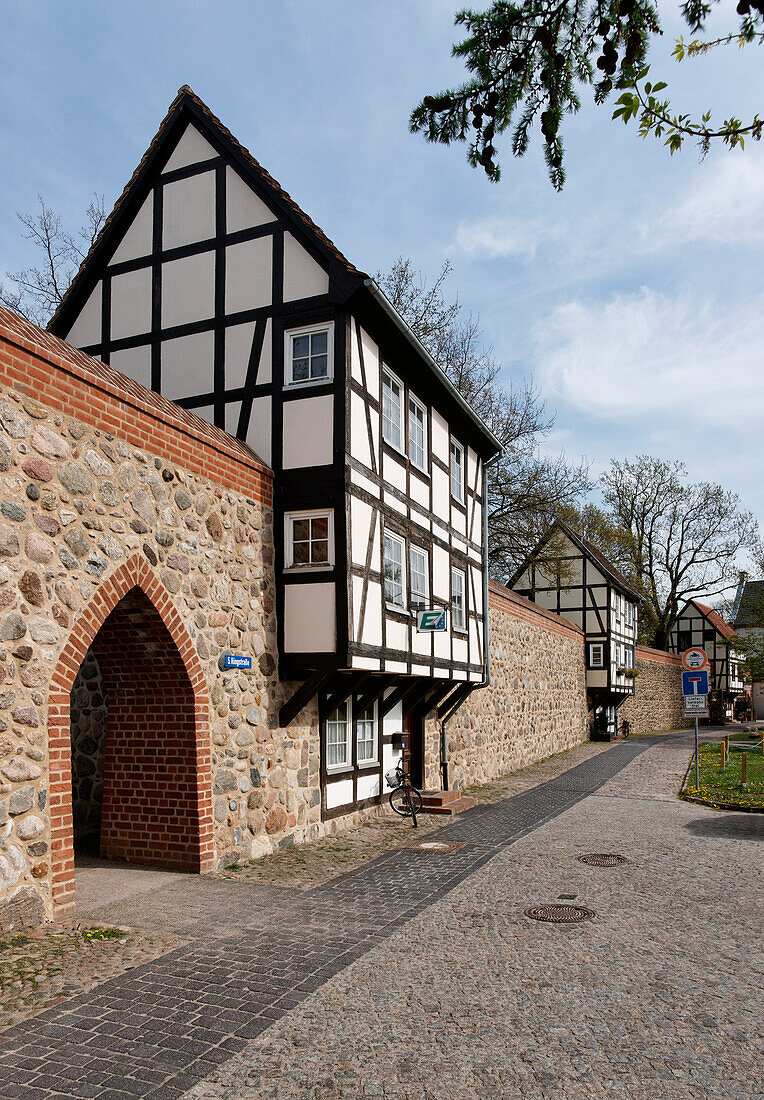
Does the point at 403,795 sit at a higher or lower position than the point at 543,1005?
lower

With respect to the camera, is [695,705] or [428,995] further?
[695,705]

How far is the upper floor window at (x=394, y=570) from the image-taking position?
37.9 ft

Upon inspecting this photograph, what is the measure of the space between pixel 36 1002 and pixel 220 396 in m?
7.66

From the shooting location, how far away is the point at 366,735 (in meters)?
12.8

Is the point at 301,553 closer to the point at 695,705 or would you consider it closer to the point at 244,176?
the point at 244,176

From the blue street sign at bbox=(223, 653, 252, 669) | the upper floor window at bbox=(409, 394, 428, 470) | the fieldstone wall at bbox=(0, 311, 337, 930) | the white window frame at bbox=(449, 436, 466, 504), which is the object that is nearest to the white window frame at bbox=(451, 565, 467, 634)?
the white window frame at bbox=(449, 436, 466, 504)

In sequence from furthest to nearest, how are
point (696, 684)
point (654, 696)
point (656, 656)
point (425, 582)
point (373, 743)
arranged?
point (656, 656) → point (654, 696) → point (696, 684) → point (425, 582) → point (373, 743)

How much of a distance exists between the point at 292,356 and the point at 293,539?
2.37 metres

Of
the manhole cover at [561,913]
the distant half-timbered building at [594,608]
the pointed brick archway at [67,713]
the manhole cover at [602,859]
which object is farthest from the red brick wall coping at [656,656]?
the pointed brick archway at [67,713]

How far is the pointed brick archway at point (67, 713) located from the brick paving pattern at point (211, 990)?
83 cm

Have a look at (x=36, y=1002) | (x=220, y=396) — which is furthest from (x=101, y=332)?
(x=36, y=1002)

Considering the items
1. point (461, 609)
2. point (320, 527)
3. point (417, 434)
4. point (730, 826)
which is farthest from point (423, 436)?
point (730, 826)

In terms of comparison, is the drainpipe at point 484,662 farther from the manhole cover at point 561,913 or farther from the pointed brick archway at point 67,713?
the manhole cover at point 561,913

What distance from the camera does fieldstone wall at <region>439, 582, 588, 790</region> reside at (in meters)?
17.4
